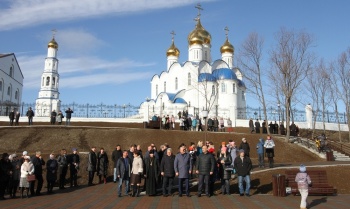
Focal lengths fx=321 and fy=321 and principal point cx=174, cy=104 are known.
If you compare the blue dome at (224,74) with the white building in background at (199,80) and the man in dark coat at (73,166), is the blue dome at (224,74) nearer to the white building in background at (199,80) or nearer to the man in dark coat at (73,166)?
the white building in background at (199,80)

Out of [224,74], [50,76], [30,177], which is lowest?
[30,177]

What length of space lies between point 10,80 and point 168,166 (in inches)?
2160

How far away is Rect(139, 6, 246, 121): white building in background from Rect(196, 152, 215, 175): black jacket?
104 feet

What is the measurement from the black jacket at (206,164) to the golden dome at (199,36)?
42831mm

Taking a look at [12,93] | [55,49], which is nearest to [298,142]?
[55,49]

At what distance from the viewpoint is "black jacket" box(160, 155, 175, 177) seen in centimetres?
1054

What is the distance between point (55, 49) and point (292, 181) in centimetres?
5132

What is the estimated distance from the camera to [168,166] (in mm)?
10570

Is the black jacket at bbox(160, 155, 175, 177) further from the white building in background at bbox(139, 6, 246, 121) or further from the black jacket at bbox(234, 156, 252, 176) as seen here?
the white building in background at bbox(139, 6, 246, 121)

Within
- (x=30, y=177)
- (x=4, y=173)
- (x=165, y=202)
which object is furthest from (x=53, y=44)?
(x=165, y=202)

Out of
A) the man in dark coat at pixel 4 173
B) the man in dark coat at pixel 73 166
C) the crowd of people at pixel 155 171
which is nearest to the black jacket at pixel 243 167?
the crowd of people at pixel 155 171

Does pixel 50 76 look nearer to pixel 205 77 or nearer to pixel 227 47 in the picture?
pixel 205 77

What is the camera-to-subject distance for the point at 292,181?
11.0m

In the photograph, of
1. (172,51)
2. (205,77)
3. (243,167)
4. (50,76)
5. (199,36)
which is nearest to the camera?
(243,167)
